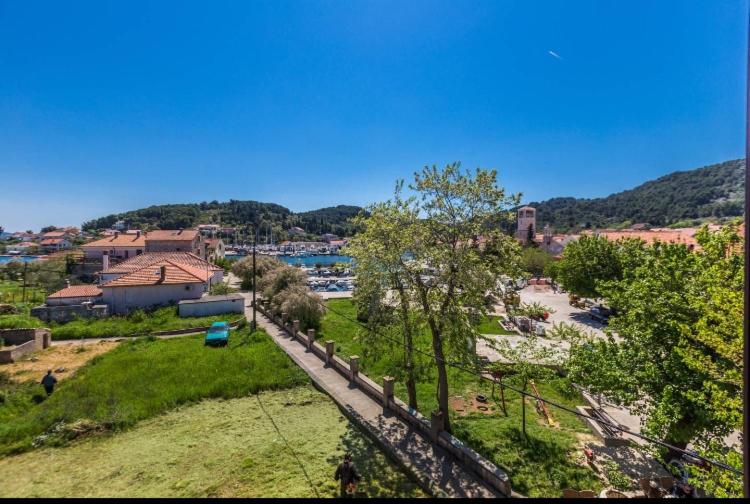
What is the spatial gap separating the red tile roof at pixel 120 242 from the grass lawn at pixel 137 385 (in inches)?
1666

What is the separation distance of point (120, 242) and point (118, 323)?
37994mm

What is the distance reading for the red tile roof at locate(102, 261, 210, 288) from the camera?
88.7ft

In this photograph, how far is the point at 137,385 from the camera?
1380 cm

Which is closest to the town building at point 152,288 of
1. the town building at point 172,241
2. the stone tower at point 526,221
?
the town building at point 172,241

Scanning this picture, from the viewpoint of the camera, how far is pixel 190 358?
55.0 ft

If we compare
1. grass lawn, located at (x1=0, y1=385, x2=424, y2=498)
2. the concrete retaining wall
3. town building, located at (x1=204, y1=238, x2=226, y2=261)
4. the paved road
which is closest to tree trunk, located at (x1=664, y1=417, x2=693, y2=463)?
the paved road

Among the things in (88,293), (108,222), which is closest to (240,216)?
(108,222)

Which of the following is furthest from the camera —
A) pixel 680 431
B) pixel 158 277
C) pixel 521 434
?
pixel 158 277

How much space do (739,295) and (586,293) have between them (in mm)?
25586

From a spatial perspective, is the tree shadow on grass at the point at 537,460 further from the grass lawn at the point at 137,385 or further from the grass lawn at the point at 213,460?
the grass lawn at the point at 137,385

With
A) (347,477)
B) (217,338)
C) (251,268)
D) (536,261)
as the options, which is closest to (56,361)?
(217,338)

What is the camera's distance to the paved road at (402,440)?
851cm

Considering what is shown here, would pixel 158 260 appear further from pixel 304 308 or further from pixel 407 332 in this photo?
pixel 407 332

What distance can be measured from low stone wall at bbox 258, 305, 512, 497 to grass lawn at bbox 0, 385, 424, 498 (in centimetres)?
167
